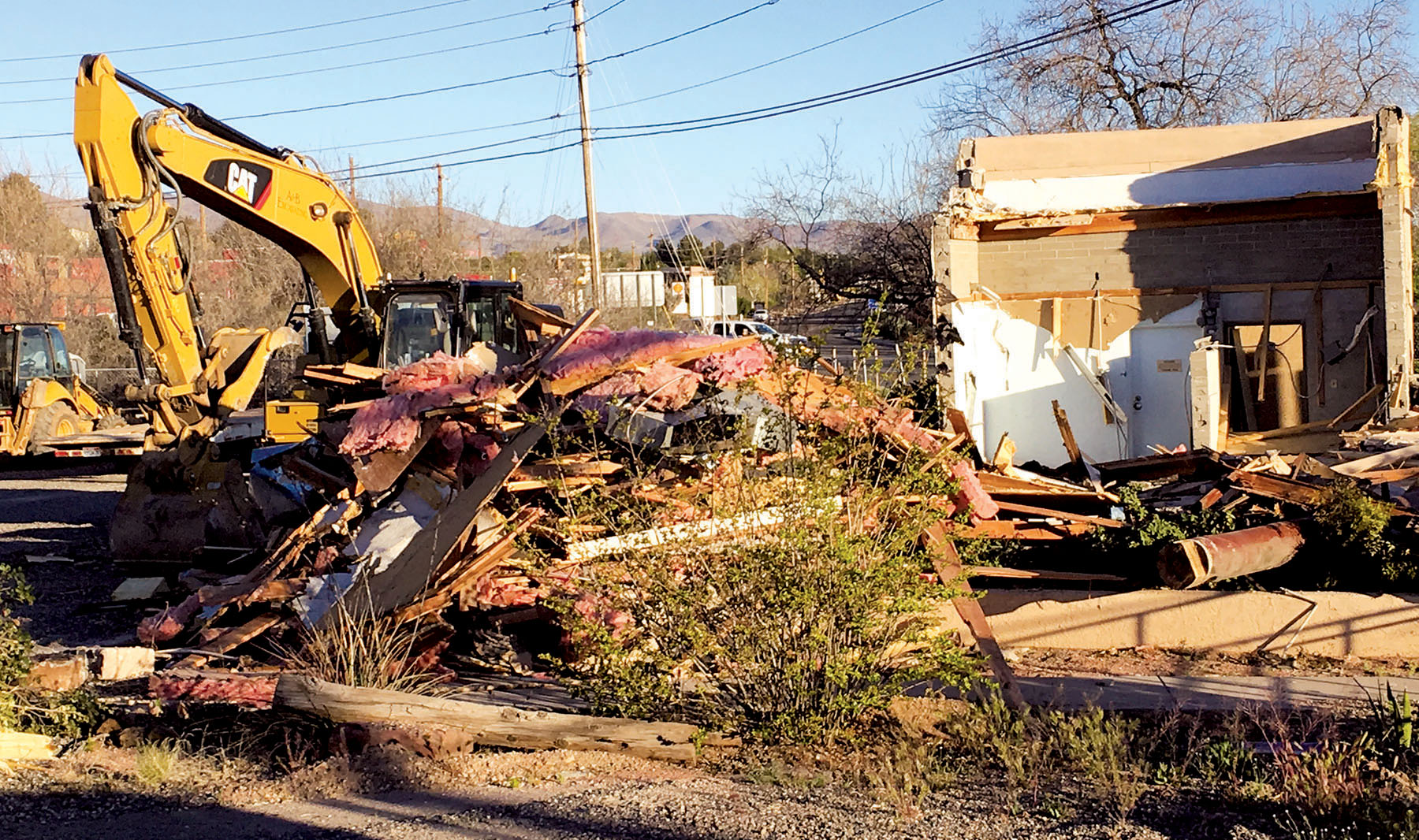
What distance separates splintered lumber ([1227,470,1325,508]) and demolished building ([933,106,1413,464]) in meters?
6.31

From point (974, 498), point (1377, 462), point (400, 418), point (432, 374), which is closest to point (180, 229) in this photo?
point (432, 374)

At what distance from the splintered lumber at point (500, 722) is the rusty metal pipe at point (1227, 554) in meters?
3.82

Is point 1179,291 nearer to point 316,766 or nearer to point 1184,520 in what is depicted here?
point 1184,520

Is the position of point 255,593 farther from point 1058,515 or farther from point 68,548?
point 68,548

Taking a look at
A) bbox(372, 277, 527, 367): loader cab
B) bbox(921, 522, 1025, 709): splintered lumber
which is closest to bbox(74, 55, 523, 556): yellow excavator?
bbox(372, 277, 527, 367): loader cab

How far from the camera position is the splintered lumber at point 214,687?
727 centimetres

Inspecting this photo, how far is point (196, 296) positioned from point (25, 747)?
8.88m

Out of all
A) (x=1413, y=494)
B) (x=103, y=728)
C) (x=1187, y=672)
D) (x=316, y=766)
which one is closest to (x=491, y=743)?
(x=316, y=766)

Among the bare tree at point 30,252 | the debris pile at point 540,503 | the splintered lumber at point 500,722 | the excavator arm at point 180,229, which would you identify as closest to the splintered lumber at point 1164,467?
the debris pile at point 540,503

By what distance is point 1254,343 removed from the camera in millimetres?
17234

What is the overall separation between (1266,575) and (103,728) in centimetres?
783

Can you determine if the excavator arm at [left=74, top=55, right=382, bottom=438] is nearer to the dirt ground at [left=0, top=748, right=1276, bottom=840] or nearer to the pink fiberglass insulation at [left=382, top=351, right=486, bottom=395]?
the pink fiberglass insulation at [left=382, top=351, right=486, bottom=395]

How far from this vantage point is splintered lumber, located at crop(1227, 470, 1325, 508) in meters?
9.33

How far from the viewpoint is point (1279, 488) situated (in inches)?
377
